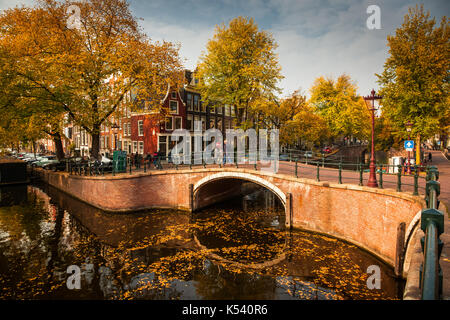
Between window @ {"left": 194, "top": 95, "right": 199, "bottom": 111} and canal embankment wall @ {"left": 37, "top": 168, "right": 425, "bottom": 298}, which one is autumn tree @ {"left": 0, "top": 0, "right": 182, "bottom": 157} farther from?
window @ {"left": 194, "top": 95, "right": 199, "bottom": 111}

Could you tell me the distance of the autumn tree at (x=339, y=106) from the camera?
115 feet

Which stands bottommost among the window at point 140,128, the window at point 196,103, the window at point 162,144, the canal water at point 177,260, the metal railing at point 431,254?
the canal water at point 177,260

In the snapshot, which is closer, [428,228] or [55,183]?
[428,228]

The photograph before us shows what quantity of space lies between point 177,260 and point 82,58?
50.5 ft

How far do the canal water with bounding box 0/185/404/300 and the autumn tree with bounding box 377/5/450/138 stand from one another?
13907 millimetres

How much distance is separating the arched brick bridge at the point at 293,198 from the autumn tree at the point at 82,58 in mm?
5952

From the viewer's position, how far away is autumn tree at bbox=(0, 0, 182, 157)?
1814cm

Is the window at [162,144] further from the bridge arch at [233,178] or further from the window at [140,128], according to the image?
the bridge arch at [233,178]

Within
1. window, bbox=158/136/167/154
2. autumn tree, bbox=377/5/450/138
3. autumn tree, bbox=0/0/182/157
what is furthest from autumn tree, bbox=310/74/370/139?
autumn tree, bbox=0/0/182/157

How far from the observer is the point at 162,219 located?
1591cm

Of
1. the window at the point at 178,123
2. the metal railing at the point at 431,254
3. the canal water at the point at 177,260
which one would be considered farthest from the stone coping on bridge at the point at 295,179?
the window at the point at 178,123

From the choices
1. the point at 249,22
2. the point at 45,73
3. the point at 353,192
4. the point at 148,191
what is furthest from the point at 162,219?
the point at 249,22

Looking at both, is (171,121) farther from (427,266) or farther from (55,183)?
(427,266)
